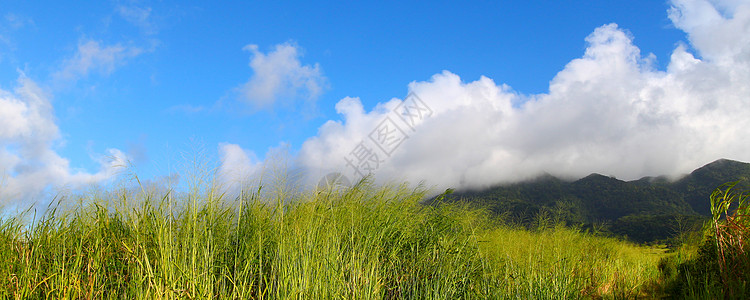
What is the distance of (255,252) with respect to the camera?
3.21m

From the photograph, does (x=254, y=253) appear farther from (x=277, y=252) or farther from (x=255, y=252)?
(x=277, y=252)

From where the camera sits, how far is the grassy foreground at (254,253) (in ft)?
8.89

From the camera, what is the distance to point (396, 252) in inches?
150

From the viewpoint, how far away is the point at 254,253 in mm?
3201

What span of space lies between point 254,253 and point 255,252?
1cm

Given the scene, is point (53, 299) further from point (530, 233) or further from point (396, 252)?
point (530, 233)

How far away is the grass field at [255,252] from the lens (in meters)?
2.71

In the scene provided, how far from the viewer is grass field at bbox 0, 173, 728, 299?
8.89 feet

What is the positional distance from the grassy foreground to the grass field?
0.01m

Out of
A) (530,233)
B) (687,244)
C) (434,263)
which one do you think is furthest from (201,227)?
(687,244)

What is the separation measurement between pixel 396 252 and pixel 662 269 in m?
8.25

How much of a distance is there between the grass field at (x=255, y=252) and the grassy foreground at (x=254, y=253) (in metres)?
0.01

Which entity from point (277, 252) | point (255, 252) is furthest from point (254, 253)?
point (277, 252)

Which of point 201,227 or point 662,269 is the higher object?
point 201,227
